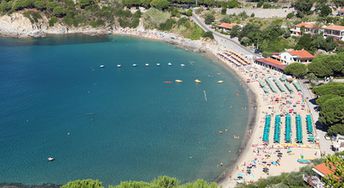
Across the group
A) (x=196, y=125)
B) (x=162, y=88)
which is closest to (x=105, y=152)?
(x=196, y=125)

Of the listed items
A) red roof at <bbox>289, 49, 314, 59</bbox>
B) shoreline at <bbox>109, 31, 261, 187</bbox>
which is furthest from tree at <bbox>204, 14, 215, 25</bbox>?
red roof at <bbox>289, 49, 314, 59</bbox>

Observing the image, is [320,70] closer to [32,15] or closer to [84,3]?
[84,3]

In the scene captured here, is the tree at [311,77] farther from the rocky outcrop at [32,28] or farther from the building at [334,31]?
the rocky outcrop at [32,28]

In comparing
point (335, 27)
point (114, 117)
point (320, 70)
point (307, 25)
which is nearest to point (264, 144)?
point (114, 117)

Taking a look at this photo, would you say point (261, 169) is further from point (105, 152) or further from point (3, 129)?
point (3, 129)

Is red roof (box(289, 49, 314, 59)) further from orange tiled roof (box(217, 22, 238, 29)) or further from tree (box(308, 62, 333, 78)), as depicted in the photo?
Answer: orange tiled roof (box(217, 22, 238, 29))

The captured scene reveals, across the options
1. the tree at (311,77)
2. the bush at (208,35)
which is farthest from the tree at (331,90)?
the bush at (208,35)
